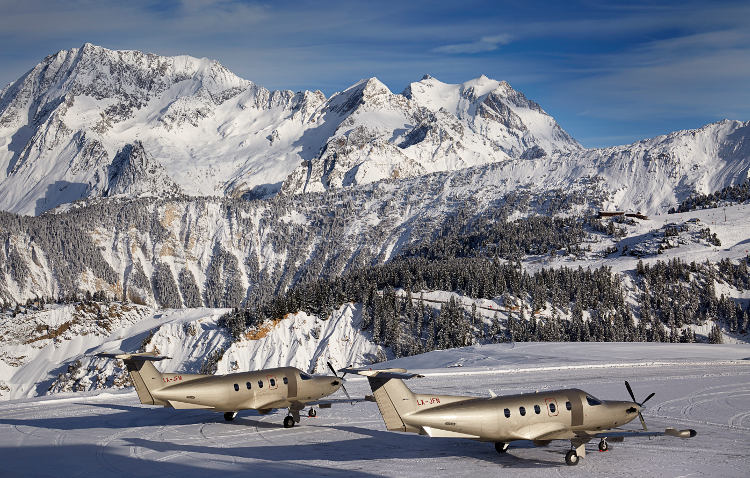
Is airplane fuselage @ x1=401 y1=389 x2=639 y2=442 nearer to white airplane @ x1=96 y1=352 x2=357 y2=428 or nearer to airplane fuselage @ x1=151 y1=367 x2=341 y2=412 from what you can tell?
white airplane @ x1=96 y1=352 x2=357 y2=428

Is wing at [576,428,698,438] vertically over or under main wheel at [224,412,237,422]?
over

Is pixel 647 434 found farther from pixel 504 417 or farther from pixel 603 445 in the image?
Result: pixel 504 417

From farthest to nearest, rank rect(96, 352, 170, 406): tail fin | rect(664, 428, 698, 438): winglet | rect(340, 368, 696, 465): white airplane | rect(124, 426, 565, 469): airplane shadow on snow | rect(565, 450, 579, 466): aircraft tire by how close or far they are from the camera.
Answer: rect(96, 352, 170, 406): tail fin < rect(124, 426, 565, 469): airplane shadow on snow < rect(340, 368, 696, 465): white airplane < rect(565, 450, 579, 466): aircraft tire < rect(664, 428, 698, 438): winglet

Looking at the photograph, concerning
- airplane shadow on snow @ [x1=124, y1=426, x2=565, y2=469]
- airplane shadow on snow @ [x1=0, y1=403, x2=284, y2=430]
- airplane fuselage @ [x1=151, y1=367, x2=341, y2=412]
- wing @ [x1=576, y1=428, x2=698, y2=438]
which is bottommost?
airplane shadow on snow @ [x1=124, y1=426, x2=565, y2=469]

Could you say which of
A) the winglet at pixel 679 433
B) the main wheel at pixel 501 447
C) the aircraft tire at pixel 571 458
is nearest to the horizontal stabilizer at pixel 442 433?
the main wheel at pixel 501 447

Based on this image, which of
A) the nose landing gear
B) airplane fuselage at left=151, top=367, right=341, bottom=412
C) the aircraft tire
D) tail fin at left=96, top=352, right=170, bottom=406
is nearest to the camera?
the aircraft tire

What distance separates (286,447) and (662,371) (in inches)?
1597

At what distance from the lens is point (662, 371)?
5828 cm

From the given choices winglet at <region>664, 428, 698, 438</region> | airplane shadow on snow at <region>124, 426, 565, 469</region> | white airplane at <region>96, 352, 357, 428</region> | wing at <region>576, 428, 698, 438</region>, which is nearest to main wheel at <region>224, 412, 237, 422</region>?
white airplane at <region>96, 352, 357, 428</region>

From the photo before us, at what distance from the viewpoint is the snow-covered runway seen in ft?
89.8

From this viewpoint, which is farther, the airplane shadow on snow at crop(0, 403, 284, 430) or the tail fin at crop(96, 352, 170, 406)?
the airplane shadow on snow at crop(0, 403, 284, 430)

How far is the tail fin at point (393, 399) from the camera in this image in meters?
28.2

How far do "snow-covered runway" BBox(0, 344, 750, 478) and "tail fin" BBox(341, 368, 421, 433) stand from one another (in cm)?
176

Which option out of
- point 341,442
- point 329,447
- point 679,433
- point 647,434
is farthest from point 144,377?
point 679,433
